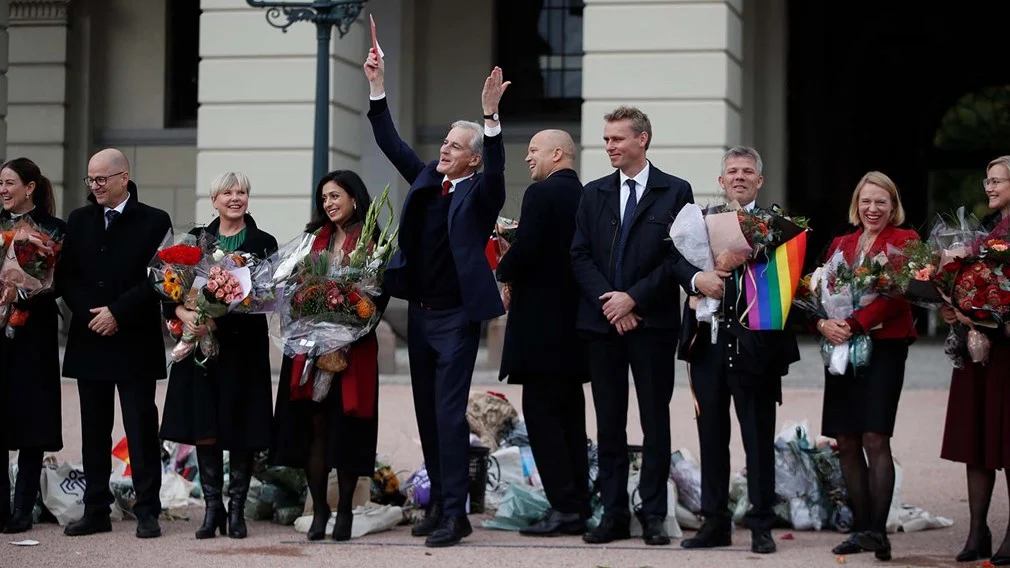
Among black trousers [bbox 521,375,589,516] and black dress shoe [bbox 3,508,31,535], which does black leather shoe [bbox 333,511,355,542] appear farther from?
black dress shoe [bbox 3,508,31,535]

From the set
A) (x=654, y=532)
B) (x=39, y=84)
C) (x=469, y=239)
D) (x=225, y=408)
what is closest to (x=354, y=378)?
(x=225, y=408)

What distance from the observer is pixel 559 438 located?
8.45 meters

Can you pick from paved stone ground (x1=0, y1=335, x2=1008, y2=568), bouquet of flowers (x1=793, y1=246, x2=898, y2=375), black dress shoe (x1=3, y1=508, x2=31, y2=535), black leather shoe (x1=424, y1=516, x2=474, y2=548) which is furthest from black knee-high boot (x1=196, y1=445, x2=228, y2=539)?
bouquet of flowers (x1=793, y1=246, x2=898, y2=375)

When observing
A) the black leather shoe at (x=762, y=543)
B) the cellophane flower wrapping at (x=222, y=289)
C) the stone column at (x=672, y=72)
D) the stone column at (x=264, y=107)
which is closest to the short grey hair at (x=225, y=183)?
the cellophane flower wrapping at (x=222, y=289)

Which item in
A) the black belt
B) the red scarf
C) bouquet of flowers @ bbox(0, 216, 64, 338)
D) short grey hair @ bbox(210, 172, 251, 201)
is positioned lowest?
the red scarf

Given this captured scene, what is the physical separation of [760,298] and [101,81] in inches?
545

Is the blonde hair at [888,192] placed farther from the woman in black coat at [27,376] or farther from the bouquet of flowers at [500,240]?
Result: the woman in black coat at [27,376]

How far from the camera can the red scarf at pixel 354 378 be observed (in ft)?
27.1

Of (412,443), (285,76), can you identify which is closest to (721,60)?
(285,76)

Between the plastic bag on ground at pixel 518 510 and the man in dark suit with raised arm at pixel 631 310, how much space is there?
481mm

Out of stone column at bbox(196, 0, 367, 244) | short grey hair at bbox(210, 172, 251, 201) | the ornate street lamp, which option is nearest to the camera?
short grey hair at bbox(210, 172, 251, 201)

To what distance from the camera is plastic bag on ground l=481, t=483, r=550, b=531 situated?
867cm

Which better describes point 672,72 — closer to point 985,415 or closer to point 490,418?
point 490,418

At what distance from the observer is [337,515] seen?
27.4 ft
